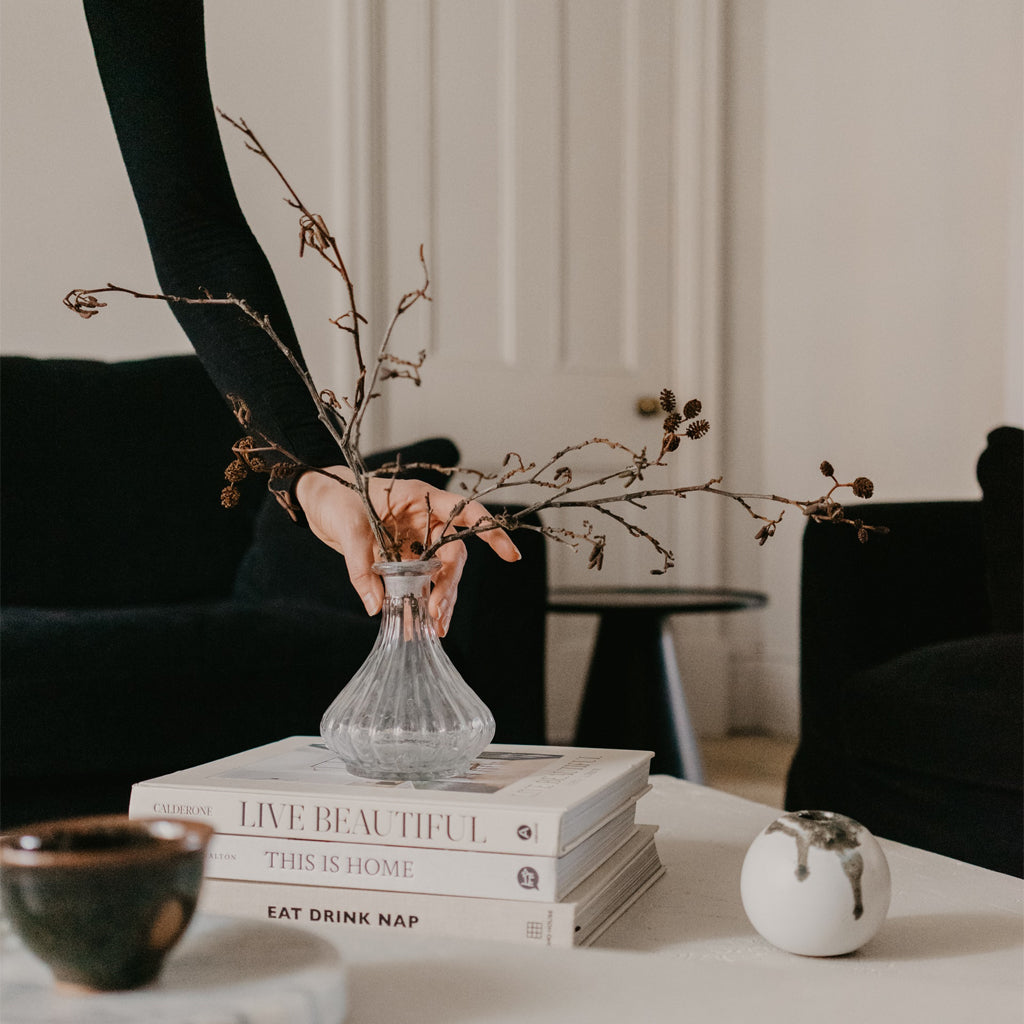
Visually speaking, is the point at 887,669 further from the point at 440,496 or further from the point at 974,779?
the point at 440,496

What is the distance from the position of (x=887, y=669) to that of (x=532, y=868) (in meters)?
1.19

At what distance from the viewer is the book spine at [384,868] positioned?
0.61 m

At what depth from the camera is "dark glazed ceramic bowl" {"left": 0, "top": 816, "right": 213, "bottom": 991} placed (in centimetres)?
40

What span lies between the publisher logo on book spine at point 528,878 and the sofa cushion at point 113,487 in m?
1.60

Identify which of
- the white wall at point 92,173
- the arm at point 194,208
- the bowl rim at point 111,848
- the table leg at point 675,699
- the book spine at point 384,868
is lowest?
the table leg at point 675,699

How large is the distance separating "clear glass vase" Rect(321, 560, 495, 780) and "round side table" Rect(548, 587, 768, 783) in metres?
1.48

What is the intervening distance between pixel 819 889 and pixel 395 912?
0.22 metres

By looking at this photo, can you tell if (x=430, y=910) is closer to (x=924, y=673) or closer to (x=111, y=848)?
(x=111, y=848)

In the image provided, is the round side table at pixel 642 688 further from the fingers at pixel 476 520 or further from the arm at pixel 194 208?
the fingers at pixel 476 520

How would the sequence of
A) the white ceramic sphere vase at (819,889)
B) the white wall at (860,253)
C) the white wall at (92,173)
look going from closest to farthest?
the white ceramic sphere vase at (819,889) < the white wall at (92,173) < the white wall at (860,253)

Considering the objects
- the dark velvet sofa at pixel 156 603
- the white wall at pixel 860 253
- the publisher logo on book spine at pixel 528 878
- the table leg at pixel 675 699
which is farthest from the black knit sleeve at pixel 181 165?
the white wall at pixel 860 253

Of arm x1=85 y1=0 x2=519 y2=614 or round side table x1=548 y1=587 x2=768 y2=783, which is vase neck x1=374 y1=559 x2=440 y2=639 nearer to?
Result: arm x1=85 y1=0 x2=519 y2=614

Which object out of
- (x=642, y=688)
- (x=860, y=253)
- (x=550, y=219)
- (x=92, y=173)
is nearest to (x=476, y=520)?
(x=642, y=688)

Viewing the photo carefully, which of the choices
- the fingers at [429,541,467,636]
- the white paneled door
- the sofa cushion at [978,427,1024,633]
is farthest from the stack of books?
the white paneled door
